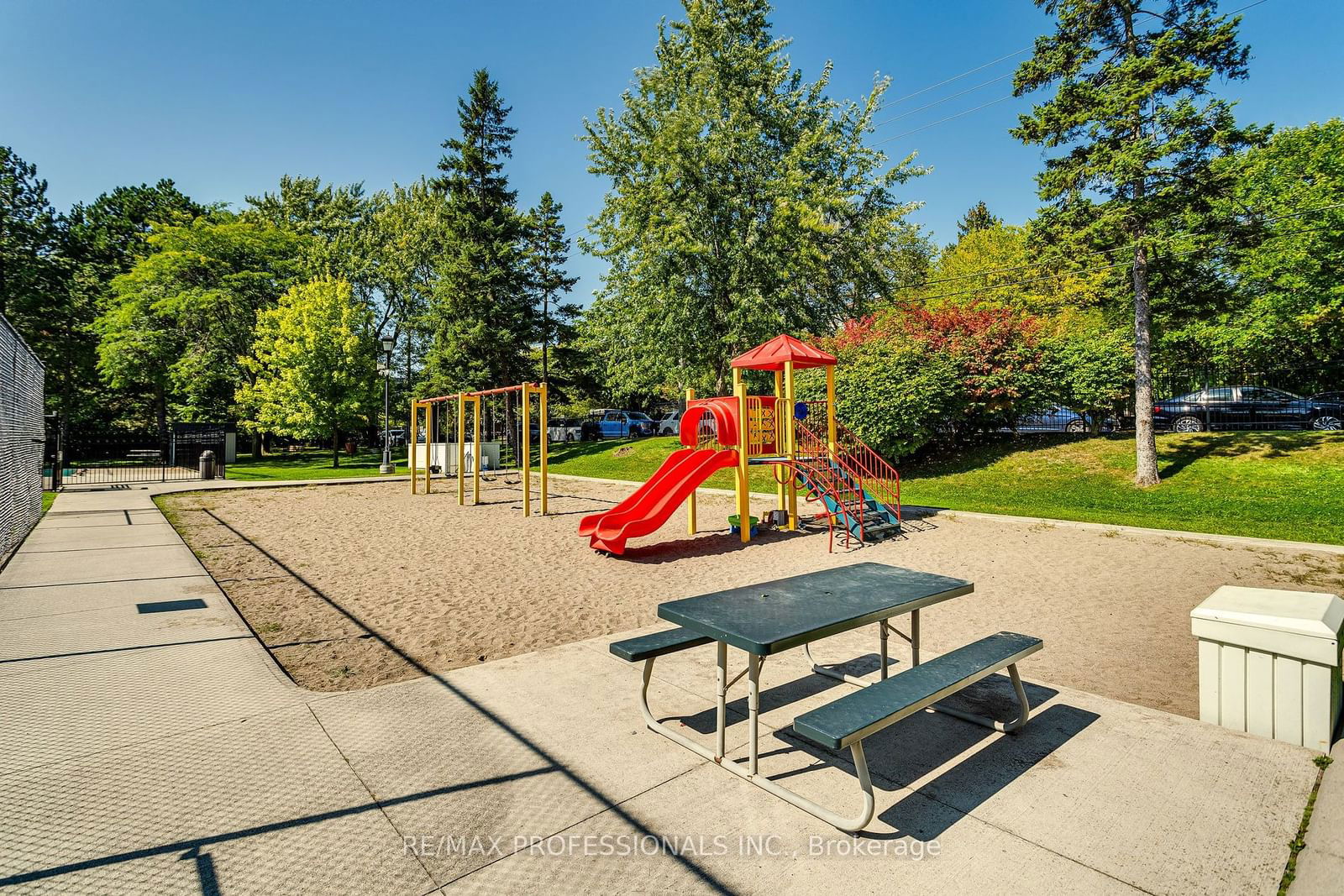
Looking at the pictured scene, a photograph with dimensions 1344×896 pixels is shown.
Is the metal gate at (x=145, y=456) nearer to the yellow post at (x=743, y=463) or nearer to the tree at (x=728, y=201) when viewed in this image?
the tree at (x=728, y=201)

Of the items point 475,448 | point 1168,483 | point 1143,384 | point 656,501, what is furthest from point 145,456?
point 1168,483

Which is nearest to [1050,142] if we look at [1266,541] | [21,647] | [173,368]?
[1266,541]

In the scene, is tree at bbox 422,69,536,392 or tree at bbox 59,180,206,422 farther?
tree at bbox 59,180,206,422

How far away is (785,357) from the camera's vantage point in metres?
12.1

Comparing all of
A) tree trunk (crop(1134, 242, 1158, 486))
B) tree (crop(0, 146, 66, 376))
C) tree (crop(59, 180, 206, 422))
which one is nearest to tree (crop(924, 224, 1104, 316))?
tree trunk (crop(1134, 242, 1158, 486))

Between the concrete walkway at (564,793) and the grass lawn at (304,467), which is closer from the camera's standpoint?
the concrete walkway at (564,793)

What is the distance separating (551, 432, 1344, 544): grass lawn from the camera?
11250 mm

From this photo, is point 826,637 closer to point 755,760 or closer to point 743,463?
point 755,760

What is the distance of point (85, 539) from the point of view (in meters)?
10.8

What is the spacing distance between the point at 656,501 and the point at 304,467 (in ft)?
92.9

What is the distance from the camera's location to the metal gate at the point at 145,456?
25.1m

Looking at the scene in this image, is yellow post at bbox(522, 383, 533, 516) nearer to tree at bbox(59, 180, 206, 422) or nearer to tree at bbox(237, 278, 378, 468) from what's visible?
tree at bbox(237, 278, 378, 468)

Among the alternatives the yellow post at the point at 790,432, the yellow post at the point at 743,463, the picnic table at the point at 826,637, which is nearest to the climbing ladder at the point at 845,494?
the yellow post at the point at 790,432

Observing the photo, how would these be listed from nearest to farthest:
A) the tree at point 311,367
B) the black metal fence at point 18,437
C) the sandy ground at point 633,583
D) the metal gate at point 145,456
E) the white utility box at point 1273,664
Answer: the white utility box at point 1273,664 < the sandy ground at point 633,583 < the black metal fence at point 18,437 < the metal gate at point 145,456 < the tree at point 311,367
